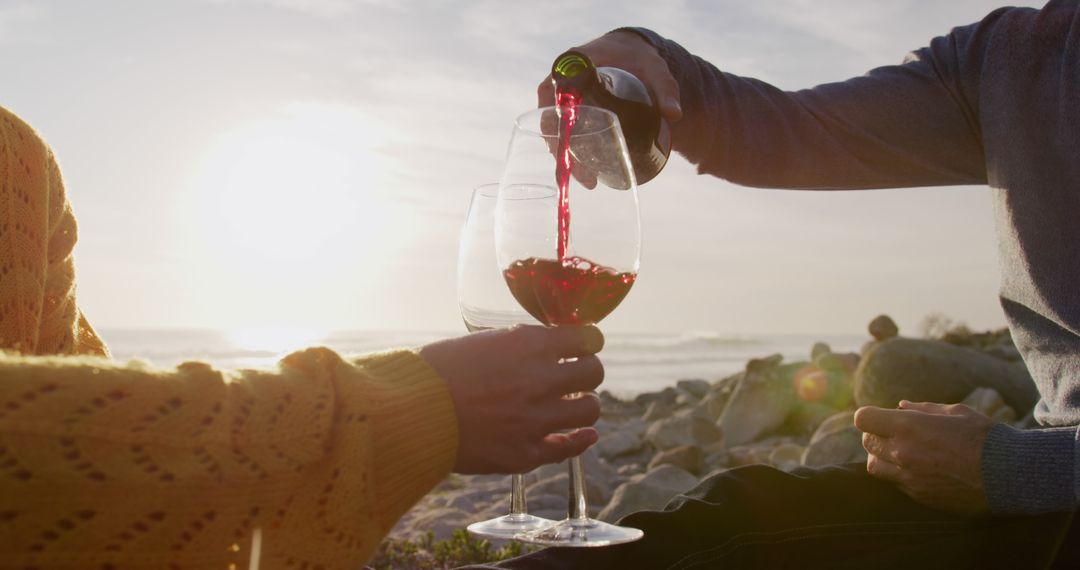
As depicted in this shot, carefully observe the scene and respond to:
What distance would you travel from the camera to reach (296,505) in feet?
3.90

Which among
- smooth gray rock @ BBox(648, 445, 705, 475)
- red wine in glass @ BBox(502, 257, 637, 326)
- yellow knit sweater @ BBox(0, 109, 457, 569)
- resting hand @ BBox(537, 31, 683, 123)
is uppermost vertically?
resting hand @ BBox(537, 31, 683, 123)

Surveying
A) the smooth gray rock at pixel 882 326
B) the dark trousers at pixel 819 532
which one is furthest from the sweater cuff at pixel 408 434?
the smooth gray rock at pixel 882 326

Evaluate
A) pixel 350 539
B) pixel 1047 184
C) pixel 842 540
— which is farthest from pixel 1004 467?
pixel 350 539

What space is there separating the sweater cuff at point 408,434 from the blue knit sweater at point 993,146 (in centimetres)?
153

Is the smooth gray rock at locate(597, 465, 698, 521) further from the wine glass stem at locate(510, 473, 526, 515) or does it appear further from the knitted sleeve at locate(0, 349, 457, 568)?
the knitted sleeve at locate(0, 349, 457, 568)

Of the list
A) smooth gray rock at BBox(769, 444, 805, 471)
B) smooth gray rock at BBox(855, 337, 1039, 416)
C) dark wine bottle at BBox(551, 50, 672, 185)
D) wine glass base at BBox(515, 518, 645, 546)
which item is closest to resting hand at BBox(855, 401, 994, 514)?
wine glass base at BBox(515, 518, 645, 546)

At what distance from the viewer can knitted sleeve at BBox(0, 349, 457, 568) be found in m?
1.04

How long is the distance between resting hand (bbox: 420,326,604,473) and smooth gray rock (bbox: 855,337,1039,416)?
24.0 feet

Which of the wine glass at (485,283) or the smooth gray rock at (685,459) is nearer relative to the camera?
the wine glass at (485,283)

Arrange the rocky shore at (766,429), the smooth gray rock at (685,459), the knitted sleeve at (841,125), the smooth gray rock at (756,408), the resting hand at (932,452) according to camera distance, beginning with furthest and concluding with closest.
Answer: the smooth gray rock at (756,408) < the smooth gray rock at (685,459) < the rocky shore at (766,429) < the knitted sleeve at (841,125) < the resting hand at (932,452)

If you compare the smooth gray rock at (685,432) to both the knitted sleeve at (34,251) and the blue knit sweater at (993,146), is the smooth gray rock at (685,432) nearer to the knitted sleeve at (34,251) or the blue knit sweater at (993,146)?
the blue knit sweater at (993,146)

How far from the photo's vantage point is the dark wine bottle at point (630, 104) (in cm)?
214

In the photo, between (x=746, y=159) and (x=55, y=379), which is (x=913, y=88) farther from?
(x=55, y=379)

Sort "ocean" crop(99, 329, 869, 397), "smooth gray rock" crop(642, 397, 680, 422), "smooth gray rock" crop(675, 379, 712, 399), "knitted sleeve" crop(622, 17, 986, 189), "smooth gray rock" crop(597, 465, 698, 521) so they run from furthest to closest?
"ocean" crop(99, 329, 869, 397) → "smooth gray rock" crop(675, 379, 712, 399) → "smooth gray rock" crop(642, 397, 680, 422) → "smooth gray rock" crop(597, 465, 698, 521) → "knitted sleeve" crop(622, 17, 986, 189)
